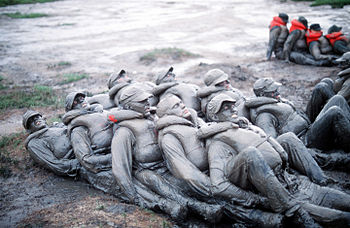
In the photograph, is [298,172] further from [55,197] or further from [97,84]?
[97,84]

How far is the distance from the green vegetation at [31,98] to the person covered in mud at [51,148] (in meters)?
3.52

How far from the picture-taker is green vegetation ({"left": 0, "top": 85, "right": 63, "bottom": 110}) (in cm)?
1015

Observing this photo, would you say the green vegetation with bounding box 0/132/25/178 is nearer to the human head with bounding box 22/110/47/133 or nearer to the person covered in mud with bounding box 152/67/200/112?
the human head with bounding box 22/110/47/133

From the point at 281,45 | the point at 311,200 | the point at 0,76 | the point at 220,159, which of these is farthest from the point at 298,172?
the point at 0,76

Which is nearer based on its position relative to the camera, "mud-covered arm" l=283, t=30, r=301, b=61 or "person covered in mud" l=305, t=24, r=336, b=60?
Answer: "person covered in mud" l=305, t=24, r=336, b=60

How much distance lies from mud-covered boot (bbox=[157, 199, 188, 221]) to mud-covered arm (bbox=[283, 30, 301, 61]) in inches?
403

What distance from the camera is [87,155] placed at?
232 inches

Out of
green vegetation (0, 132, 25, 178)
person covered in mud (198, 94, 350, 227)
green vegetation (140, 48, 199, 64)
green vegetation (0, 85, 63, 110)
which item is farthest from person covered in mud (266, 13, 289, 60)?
green vegetation (0, 132, 25, 178)

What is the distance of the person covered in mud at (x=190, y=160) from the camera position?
4.60 metres

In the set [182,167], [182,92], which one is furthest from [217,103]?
[182,92]

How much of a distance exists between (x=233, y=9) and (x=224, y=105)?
22.3 meters

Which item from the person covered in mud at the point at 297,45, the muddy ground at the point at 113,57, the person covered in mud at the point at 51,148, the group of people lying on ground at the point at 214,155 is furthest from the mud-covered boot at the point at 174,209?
the person covered in mud at the point at 297,45

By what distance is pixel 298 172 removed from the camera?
527cm

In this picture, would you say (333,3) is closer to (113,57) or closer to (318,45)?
(318,45)
